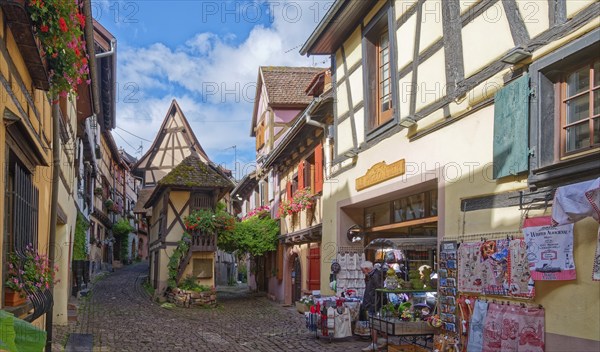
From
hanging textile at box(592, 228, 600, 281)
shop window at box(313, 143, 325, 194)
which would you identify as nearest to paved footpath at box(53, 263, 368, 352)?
shop window at box(313, 143, 325, 194)

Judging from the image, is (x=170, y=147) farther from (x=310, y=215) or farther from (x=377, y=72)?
(x=377, y=72)

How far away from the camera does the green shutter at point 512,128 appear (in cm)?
565

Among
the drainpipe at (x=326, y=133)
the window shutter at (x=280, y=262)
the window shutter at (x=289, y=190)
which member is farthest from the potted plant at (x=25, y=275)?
the window shutter at (x=280, y=262)

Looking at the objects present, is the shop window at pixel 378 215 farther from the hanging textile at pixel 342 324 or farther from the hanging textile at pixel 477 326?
the hanging textile at pixel 477 326

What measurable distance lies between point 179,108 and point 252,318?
1950 centimetres

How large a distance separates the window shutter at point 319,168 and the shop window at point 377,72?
4.85 meters

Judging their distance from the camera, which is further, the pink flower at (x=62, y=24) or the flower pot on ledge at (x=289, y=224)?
the flower pot on ledge at (x=289, y=224)

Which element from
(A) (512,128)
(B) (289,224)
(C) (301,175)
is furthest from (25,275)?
(B) (289,224)

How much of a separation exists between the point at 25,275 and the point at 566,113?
5259mm

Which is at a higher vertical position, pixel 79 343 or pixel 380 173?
pixel 380 173

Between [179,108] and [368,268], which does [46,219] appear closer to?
[368,268]

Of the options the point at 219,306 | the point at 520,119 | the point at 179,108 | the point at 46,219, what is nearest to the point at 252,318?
the point at 219,306

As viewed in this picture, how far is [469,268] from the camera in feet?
21.7

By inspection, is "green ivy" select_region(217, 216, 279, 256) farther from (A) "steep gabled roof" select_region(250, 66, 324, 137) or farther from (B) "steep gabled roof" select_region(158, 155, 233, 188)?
(A) "steep gabled roof" select_region(250, 66, 324, 137)
